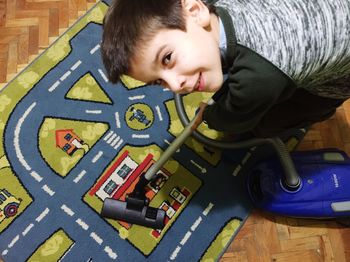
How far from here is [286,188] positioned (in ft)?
3.88

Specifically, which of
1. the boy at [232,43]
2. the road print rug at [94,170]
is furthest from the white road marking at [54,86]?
the boy at [232,43]

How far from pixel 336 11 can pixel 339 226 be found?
726 mm

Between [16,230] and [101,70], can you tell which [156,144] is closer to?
[101,70]

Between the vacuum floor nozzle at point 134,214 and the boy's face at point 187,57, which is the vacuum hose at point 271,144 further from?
the boy's face at point 187,57

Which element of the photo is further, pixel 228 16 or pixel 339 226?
pixel 339 226

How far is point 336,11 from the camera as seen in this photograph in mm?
753

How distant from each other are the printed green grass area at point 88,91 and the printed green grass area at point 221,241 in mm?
543

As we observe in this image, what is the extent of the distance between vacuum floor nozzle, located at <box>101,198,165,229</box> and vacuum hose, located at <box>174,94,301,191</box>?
26cm

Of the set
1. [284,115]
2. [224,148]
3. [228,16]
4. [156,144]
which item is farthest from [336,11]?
[156,144]

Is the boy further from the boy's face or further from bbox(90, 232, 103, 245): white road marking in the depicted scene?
Result: bbox(90, 232, 103, 245): white road marking

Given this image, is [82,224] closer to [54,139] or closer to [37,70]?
[54,139]

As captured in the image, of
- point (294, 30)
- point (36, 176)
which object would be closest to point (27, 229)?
point (36, 176)

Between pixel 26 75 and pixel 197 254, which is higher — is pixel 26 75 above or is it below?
above

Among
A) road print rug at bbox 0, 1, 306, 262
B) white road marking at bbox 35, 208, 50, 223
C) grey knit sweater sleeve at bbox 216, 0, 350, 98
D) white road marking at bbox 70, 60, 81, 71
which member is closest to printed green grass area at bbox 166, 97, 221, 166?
road print rug at bbox 0, 1, 306, 262
